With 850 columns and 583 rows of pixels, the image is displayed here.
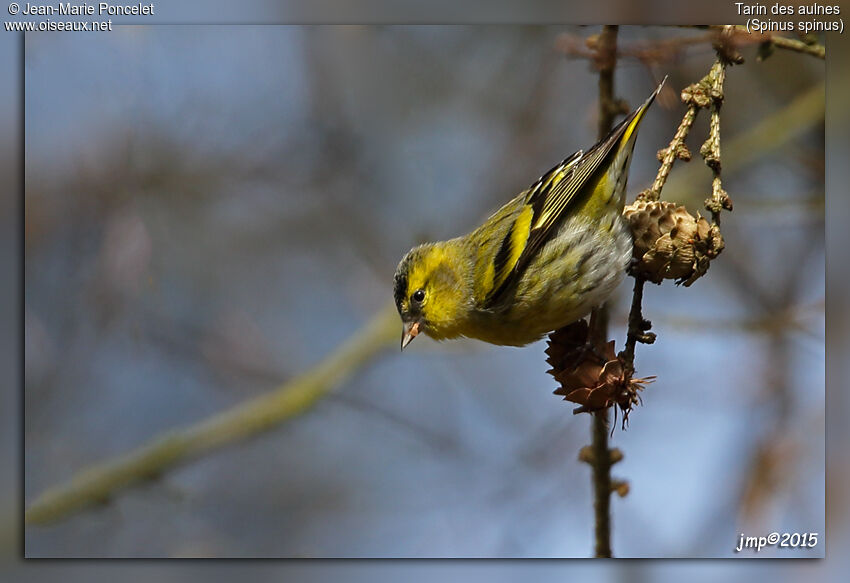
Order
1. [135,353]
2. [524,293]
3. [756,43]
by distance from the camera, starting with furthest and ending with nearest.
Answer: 1. [135,353]
2. [756,43]
3. [524,293]

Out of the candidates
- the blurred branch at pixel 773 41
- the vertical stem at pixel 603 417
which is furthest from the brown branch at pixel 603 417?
the blurred branch at pixel 773 41

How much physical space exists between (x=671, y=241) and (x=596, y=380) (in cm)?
25

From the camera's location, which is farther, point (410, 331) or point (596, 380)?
point (410, 331)

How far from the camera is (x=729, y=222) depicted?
199 cm

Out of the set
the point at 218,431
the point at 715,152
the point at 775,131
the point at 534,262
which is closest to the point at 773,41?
the point at 775,131

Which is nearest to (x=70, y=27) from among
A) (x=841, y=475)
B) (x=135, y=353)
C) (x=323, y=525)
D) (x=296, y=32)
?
(x=296, y=32)

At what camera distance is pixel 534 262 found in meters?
1.71

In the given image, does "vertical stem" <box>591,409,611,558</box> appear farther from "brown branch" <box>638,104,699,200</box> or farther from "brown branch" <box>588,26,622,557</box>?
"brown branch" <box>638,104,699,200</box>

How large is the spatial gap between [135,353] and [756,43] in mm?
1620

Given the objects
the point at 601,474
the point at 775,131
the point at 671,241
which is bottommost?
the point at 601,474

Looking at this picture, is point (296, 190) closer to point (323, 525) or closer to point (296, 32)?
point (296, 32)

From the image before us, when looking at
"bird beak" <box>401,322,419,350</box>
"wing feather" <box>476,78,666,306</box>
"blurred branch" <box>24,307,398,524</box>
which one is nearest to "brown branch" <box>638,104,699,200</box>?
"wing feather" <box>476,78,666,306</box>

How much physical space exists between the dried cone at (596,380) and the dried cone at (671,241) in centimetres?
15

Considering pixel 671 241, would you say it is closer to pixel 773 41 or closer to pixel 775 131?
pixel 773 41
